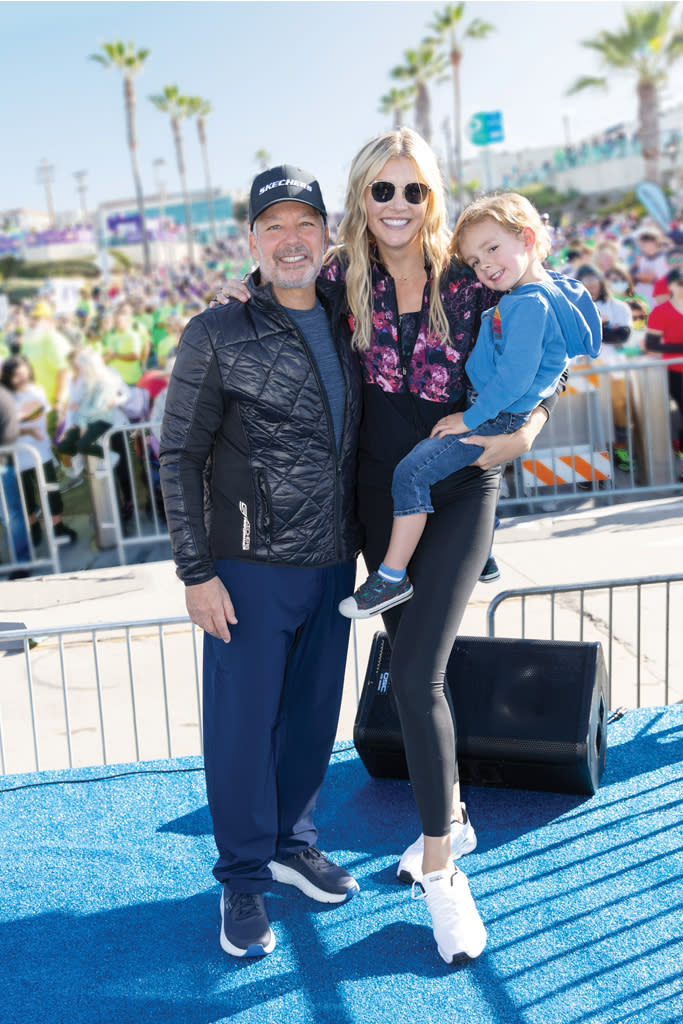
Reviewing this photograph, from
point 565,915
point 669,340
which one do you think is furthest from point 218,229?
point 565,915

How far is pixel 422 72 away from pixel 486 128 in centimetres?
3900

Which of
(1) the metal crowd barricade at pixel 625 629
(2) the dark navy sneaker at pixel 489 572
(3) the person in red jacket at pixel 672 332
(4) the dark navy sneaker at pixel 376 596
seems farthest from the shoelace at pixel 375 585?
(3) the person in red jacket at pixel 672 332

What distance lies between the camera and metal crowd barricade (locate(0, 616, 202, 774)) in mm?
4590

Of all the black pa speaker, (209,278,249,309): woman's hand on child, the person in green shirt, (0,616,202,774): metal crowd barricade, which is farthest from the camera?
the person in green shirt

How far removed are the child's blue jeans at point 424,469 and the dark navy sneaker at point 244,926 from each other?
4.10ft

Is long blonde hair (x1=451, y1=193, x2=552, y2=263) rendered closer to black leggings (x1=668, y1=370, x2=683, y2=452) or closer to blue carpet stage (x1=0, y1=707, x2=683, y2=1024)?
blue carpet stage (x1=0, y1=707, x2=683, y2=1024)

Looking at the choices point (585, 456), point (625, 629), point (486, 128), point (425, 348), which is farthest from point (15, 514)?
point (486, 128)

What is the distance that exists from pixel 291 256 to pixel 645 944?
2.14m

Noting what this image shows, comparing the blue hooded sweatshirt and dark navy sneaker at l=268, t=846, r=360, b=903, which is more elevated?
the blue hooded sweatshirt

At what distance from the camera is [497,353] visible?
2.62 m

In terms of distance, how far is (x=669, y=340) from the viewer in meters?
8.15

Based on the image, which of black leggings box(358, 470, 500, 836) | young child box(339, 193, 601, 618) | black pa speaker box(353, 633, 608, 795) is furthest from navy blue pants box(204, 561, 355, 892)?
black pa speaker box(353, 633, 608, 795)

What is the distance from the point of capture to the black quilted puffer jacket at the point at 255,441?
253 cm

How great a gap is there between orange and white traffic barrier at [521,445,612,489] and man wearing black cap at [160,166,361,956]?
5102mm
